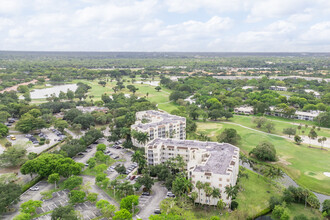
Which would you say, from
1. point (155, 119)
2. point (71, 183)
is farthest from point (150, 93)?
point (71, 183)

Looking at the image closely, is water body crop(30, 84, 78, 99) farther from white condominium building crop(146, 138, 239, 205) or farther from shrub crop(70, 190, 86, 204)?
shrub crop(70, 190, 86, 204)

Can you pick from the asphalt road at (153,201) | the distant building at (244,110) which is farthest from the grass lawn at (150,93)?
the asphalt road at (153,201)

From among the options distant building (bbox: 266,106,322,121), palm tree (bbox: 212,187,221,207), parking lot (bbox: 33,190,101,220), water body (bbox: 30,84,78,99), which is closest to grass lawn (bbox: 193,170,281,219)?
palm tree (bbox: 212,187,221,207)

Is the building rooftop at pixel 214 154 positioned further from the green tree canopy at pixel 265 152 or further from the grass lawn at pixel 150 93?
the grass lawn at pixel 150 93

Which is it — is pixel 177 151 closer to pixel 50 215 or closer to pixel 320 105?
pixel 50 215

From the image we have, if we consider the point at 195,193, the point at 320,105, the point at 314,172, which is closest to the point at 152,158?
the point at 195,193

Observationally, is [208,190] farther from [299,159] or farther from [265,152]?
[299,159]
